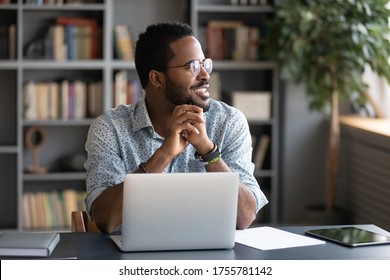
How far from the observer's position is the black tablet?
2463 millimetres

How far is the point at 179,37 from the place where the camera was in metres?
3.01

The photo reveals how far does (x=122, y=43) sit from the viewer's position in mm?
5738

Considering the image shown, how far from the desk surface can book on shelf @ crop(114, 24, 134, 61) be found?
3380 millimetres

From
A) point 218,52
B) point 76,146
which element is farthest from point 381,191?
point 76,146

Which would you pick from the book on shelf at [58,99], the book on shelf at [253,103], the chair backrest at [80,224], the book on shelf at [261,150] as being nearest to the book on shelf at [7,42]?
the book on shelf at [58,99]

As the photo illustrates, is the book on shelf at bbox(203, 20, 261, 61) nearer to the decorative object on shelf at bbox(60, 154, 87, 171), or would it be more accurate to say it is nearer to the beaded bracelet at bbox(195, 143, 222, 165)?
the decorative object on shelf at bbox(60, 154, 87, 171)

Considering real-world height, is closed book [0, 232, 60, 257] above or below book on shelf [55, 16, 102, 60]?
below

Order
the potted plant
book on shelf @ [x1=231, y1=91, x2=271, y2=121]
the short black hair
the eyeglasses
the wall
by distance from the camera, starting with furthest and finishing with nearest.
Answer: the wall, book on shelf @ [x1=231, y1=91, x2=271, y2=121], the potted plant, the short black hair, the eyeglasses

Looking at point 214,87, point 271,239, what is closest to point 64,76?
point 214,87

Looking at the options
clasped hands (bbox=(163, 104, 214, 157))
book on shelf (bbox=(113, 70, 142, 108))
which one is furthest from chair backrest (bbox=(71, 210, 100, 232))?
book on shelf (bbox=(113, 70, 142, 108))

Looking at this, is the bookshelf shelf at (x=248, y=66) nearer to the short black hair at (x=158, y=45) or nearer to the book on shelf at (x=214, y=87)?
the book on shelf at (x=214, y=87)

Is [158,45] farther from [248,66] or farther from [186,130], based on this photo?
[248,66]

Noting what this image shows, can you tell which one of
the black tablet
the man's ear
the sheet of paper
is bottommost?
the sheet of paper
